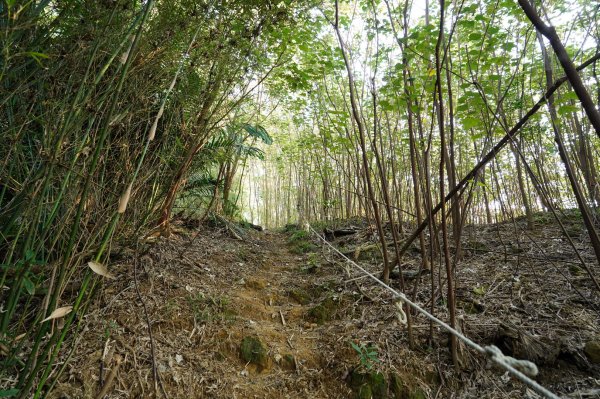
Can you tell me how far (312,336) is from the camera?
1.99 m

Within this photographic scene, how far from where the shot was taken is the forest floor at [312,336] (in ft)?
4.72

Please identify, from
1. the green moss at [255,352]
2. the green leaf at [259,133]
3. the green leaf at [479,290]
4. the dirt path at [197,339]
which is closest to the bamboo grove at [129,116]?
the dirt path at [197,339]

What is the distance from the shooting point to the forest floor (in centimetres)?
144

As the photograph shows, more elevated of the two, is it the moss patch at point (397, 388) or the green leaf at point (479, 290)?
the green leaf at point (479, 290)

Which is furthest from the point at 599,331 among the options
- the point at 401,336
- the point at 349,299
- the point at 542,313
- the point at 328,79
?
the point at 328,79

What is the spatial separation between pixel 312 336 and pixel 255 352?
0.41 metres

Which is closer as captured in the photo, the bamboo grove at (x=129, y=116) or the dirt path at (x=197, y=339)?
the bamboo grove at (x=129, y=116)

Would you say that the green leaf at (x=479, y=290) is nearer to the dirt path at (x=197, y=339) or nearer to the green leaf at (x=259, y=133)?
the dirt path at (x=197, y=339)

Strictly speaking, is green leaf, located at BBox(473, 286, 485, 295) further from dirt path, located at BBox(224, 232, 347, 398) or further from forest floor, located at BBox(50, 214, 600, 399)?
dirt path, located at BBox(224, 232, 347, 398)

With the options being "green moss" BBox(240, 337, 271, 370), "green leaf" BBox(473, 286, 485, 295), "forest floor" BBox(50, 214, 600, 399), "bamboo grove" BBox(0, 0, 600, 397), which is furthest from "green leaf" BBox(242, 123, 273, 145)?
"green leaf" BBox(473, 286, 485, 295)

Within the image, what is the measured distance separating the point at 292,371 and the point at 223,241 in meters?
2.37

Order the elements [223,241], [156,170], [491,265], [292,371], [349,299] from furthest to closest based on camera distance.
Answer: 1. [223,241]
2. [491,265]
3. [349,299]
4. [156,170]
5. [292,371]

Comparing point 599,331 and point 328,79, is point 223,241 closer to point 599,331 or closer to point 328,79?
point 328,79

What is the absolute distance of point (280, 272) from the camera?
3324mm
